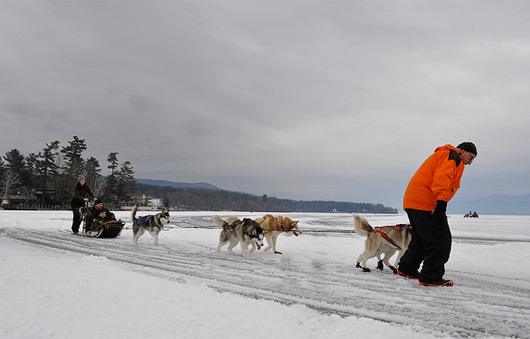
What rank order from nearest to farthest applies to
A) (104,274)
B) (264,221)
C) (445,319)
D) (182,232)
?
1. (445,319)
2. (104,274)
3. (264,221)
4. (182,232)

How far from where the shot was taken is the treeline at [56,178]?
58194 mm

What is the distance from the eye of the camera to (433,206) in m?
5.36

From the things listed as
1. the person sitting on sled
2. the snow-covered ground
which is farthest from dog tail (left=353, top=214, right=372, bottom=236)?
the person sitting on sled

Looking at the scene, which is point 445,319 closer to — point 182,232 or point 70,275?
point 70,275

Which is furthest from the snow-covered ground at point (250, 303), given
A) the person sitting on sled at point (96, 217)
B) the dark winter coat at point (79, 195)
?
the dark winter coat at point (79, 195)

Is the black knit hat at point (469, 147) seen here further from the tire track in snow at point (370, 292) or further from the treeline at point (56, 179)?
the treeline at point (56, 179)

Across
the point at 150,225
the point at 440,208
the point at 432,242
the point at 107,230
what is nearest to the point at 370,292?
the point at 432,242

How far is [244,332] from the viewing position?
273cm

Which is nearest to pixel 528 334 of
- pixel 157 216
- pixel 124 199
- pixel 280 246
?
pixel 280 246

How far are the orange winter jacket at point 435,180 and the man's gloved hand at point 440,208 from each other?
6 cm

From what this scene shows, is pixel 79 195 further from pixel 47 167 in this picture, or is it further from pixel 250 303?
pixel 47 167

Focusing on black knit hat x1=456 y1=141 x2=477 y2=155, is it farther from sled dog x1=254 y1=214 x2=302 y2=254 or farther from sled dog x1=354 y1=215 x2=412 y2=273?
sled dog x1=254 y1=214 x2=302 y2=254

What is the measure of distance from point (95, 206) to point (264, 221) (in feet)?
23.8

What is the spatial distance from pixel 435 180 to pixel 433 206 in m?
0.56
